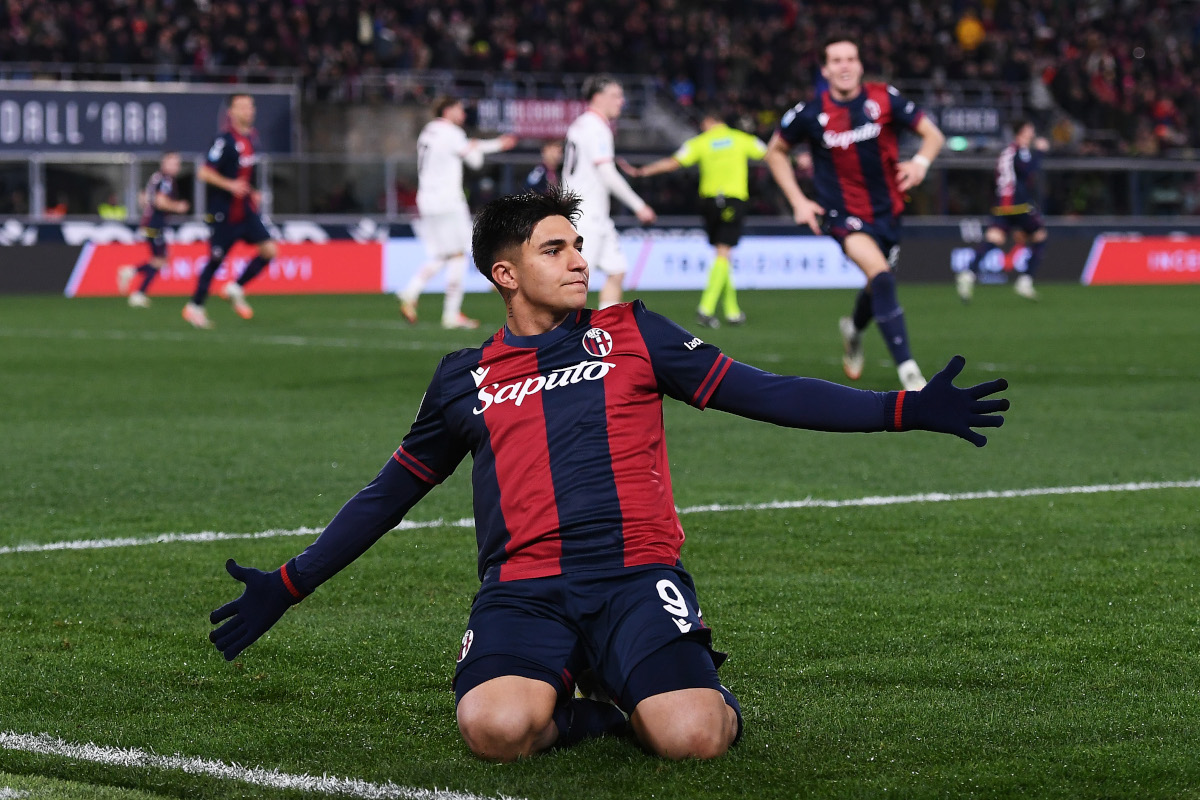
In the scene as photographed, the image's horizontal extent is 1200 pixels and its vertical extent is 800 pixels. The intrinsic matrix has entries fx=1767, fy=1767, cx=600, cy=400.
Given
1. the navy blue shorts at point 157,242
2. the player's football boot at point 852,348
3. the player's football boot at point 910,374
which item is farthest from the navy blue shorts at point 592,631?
the navy blue shorts at point 157,242

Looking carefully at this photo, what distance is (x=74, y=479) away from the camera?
296 inches

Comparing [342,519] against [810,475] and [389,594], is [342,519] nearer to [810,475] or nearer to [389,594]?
[389,594]

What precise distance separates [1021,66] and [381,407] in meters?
30.3

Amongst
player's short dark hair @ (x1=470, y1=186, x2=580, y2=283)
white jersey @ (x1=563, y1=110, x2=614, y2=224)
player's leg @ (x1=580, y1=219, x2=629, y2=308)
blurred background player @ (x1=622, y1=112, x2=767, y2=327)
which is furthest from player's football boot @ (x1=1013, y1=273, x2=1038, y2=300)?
player's short dark hair @ (x1=470, y1=186, x2=580, y2=283)

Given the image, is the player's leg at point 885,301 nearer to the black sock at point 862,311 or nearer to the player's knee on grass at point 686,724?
the black sock at point 862,311

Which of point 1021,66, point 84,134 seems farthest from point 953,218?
point 84,134

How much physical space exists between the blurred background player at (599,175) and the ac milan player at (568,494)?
10435mm

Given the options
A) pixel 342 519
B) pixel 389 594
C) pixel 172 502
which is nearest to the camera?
pixel 342 519

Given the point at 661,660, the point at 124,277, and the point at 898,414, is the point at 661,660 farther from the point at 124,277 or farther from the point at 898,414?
the point at 124,277

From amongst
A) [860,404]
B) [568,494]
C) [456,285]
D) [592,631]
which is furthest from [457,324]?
[860,404]

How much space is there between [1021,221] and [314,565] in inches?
866

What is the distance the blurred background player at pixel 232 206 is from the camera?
16875mm

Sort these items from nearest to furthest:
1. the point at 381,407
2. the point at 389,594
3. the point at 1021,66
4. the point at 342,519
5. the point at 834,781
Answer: the point at 834,781 < the point at 342,519 < the point at 389,594 < the point at 381,407 < the point at 1021,66

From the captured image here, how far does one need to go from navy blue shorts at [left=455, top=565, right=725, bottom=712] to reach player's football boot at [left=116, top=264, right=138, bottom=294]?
20940mm
